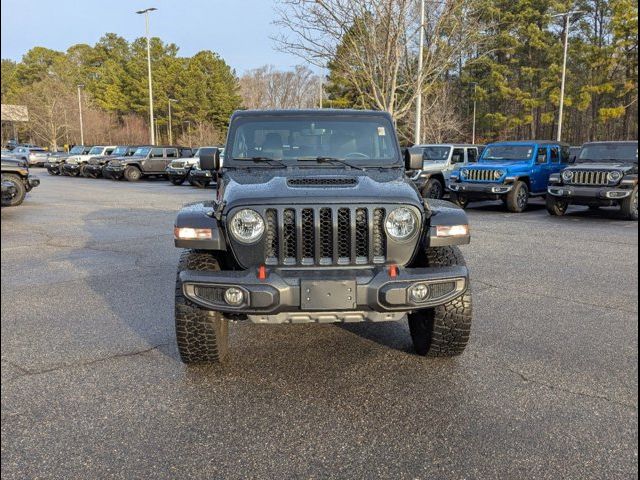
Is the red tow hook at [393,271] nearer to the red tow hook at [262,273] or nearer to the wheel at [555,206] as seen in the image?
the red tow hook at [262,273]

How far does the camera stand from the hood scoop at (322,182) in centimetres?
353

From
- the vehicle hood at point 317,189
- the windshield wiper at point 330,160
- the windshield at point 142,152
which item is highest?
the windshield at point 142,152

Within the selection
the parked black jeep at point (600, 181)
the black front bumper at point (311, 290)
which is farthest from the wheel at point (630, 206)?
the black front bumper at point (311, 290)

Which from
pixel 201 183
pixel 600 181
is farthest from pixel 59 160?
pixel 600 181

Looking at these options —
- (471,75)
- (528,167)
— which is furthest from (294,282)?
(471,75)

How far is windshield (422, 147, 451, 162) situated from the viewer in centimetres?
1606

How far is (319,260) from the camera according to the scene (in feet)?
10.7

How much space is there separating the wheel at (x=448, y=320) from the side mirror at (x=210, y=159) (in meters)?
2.11

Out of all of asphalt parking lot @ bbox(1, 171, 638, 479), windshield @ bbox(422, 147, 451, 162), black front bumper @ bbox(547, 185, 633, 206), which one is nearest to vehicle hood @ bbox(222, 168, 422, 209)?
asphalt parking lot @ bbox(1, 171, 638, 479)

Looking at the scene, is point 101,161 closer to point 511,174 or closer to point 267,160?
point 511,174

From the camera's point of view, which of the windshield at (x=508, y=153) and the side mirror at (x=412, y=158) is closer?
the side mirror at (x=412, y=158)

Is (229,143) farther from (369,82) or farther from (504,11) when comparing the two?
(504,11)

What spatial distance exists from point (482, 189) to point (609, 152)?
3016 millimetres

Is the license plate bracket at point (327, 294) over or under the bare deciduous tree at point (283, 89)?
under
